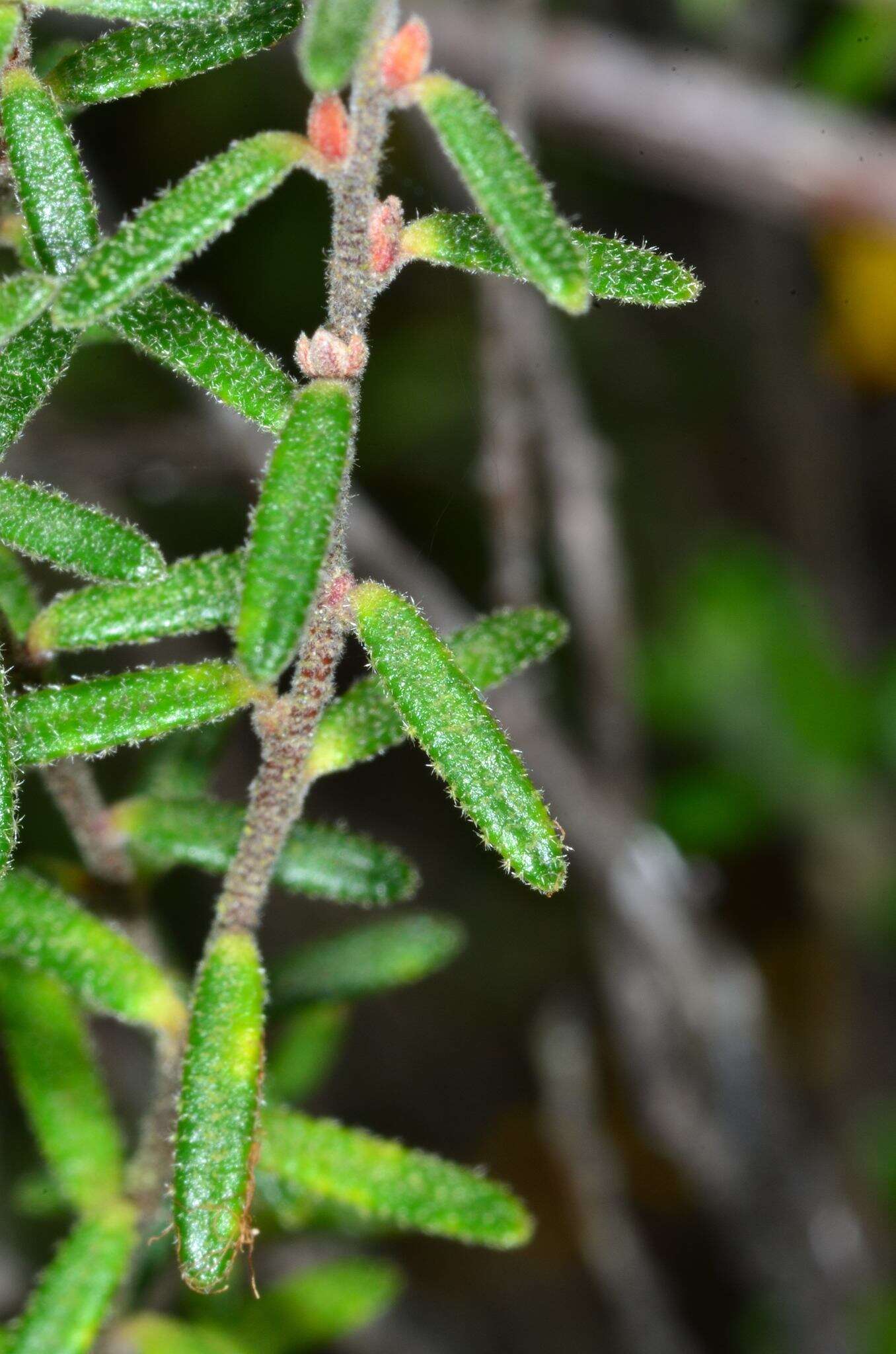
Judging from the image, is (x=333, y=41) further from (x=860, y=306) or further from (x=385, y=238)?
(x=860, y=306)

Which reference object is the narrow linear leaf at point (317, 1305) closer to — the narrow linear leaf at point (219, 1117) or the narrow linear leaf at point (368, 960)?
the narrow linear leaf at point (368, 960)

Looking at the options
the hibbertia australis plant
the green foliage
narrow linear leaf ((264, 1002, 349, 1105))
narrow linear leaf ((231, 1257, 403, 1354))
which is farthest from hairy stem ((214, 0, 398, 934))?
the green foliage

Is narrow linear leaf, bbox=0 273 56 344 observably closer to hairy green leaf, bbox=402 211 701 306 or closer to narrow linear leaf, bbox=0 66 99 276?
narrow linear leaf, bbox=0 66 99 276

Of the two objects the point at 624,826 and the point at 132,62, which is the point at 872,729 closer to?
the point at 624,826

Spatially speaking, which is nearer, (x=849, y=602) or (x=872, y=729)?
(x=872, y=729)

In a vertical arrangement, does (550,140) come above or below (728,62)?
below

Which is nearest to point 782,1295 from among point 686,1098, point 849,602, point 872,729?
point 686,1098

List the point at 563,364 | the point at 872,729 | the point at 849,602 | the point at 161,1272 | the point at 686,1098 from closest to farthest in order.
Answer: the point at 161,1272 → the point at 686,1098 → the point at 563,364 → the point at 872,729 → the point at 849,602
